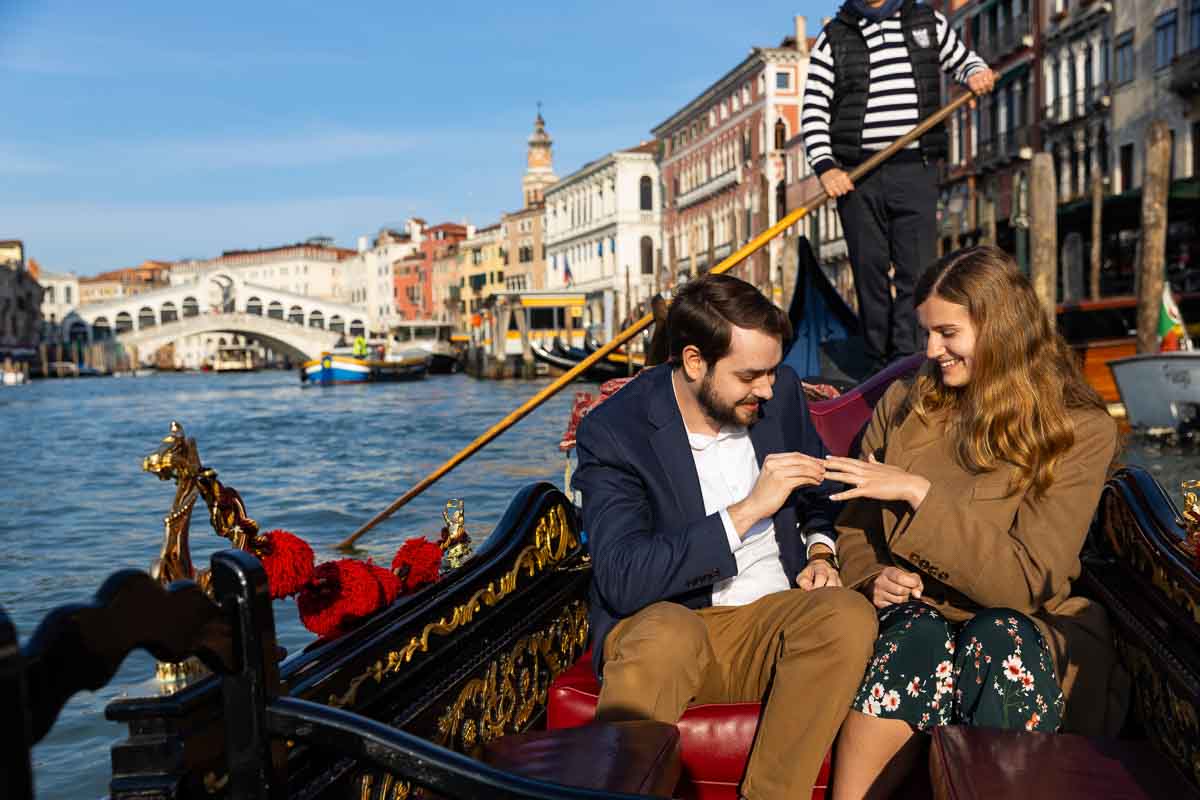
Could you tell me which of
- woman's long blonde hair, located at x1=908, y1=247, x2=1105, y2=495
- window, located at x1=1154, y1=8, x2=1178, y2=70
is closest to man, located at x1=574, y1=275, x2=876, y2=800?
woman's long blonde hair, located at x1=908, y1=247, x2=1105, y2=495

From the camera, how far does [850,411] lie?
89.6 inches

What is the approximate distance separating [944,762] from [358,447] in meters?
10.3

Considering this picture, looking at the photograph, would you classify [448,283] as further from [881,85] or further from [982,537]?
[982,537]

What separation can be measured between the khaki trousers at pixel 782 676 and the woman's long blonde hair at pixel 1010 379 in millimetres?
270

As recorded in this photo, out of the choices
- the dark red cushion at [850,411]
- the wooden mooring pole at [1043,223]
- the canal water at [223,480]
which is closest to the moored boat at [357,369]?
the canal water at [223,480]

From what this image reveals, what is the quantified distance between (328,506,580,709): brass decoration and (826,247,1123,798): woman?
1.37ft

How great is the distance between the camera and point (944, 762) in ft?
4.57

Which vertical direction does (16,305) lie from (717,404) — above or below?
above

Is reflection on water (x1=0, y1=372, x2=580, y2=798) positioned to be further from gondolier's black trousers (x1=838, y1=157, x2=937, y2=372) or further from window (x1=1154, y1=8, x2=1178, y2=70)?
window (x1=1154, y1=8, x2=1178, y2=70)

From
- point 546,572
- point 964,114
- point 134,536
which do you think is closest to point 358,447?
point 134,536

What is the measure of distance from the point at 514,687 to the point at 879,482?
52cm

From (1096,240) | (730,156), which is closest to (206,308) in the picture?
(730,156)

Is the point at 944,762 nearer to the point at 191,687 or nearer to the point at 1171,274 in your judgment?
the point at 191,687

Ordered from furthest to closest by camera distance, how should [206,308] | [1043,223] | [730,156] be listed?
1. [206,308]
2. [730,156]
3. [1043,223]
